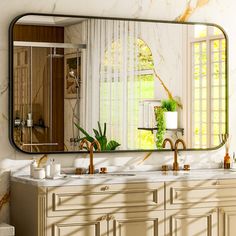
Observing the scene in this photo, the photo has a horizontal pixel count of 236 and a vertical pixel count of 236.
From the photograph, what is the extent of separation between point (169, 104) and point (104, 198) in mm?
1149

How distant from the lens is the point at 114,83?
5.62 meters

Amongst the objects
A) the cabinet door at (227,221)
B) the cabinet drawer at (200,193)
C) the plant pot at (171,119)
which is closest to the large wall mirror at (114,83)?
the plant pot at (171,119)

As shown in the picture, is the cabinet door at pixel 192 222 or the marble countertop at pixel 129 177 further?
the cabinet door at pixel 192 222

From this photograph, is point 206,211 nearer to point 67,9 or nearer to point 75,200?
point 75,200

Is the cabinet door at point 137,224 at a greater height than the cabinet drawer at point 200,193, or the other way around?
the cabinet drawer at point 200,193

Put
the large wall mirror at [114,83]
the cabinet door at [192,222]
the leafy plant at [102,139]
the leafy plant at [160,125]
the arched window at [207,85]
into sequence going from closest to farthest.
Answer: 1. the cabinet door at [192,222]
2. the large wall mirror at [114,83]
3. the leafy plant at [102,139]
4. the leafy plant at [160,125]
5. the arched window at [207,85]

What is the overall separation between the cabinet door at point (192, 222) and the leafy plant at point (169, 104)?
3.00 ft

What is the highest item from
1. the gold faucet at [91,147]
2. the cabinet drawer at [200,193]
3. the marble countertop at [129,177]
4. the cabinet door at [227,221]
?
the gold faucet at [91,147]

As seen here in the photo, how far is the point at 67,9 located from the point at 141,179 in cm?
146

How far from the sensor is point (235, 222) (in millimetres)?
5508

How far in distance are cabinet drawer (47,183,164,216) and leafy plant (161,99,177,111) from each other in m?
0.82

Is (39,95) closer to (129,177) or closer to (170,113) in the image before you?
(129,177)

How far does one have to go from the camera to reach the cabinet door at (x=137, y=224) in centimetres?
507

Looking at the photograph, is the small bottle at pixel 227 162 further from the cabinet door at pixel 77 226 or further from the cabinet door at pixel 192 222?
the cabinet door at pixel 77 226
